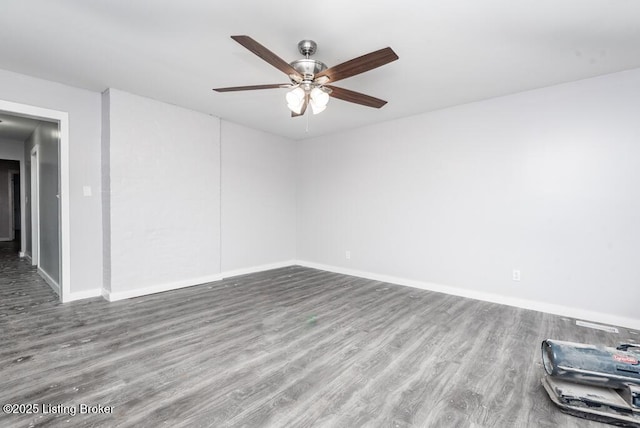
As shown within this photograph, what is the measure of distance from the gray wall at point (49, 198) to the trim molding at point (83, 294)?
1.43ft

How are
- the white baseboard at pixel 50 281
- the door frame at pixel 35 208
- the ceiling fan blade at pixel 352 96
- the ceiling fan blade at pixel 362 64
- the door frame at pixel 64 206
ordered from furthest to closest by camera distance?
the door frame at pixel 35 208, the white baseboard at pixel 50 281, the door frame at pixel 64 206, the ceiling fan blade at pixel 352 96, the ceiling fan blade at pixel 362 64

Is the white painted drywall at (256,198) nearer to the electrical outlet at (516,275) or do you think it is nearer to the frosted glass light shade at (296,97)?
the frosted glass light shade at (296,97)

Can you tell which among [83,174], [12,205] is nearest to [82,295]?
[83,174]

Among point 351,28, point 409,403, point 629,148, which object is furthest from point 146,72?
point 629,148

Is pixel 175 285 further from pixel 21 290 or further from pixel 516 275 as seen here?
pixel 516 275

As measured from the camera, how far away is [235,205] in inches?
194

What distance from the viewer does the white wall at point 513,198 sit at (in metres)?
2.98

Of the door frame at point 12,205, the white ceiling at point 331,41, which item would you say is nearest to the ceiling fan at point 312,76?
the white ceiling at point 331,41

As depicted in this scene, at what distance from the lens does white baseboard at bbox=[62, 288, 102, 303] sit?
3.43 meters

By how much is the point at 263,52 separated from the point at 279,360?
85.9 inches

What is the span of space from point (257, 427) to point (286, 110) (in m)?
3.69

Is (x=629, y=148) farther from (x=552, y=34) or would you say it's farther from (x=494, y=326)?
(x=494, y=326)

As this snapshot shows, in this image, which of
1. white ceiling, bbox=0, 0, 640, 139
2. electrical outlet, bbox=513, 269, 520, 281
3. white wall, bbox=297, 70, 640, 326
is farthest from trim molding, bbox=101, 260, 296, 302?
electrical outlet, bbox=513, 269, 520, 281

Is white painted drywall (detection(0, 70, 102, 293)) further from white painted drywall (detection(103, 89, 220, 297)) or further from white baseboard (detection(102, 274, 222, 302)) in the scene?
white baseboard (detection(102, 274, 222, 302))
